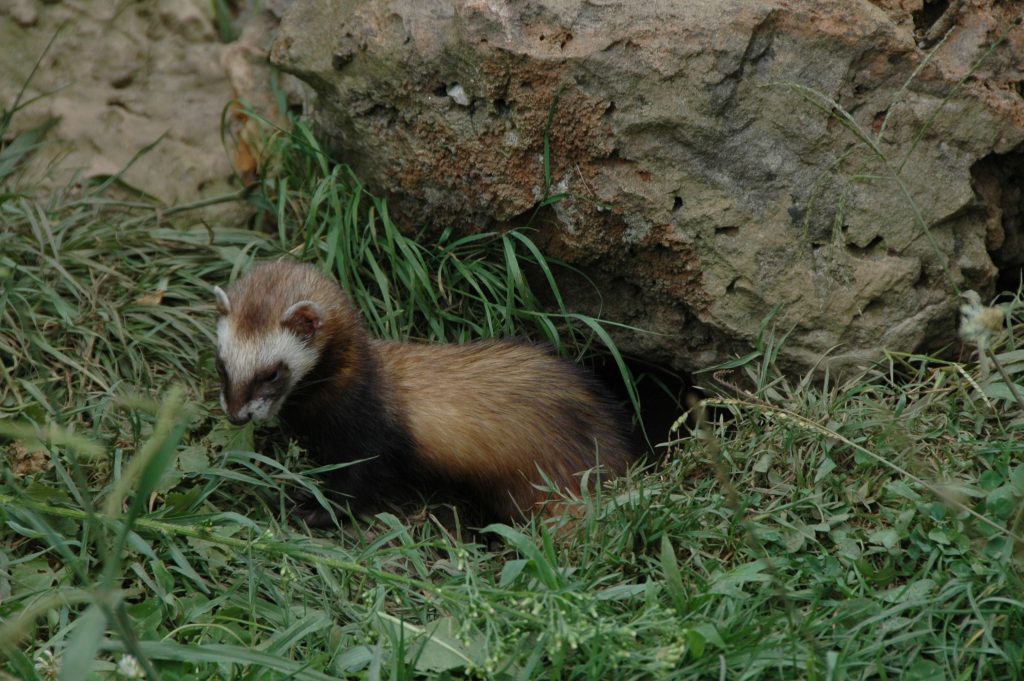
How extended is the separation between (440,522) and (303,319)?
1.04 meters

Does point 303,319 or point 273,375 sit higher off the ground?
point 303,319

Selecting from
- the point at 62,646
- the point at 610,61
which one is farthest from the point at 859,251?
the point at 62,646

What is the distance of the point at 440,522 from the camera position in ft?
14.2

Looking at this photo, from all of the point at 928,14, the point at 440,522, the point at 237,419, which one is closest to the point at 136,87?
the point at 237,419

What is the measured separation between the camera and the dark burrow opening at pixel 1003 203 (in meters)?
4.26

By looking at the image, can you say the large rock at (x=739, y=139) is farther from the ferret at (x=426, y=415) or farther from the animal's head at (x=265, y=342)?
the animal's head at (x=265, y=342)

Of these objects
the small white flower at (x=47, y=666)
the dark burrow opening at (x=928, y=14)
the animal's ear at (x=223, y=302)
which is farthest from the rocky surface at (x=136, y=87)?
the dark burrow opening at (x=928, y=14)

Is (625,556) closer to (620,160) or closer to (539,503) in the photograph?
(539,503)

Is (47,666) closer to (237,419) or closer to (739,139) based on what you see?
(237,419)

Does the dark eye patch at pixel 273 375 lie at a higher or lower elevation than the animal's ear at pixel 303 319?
lower

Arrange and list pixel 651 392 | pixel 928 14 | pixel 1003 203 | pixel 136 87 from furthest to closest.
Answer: pixel 136 87 < pixel 651 392 < pixel 1003 203 < pixel 928 14

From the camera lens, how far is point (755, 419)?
3830 mm

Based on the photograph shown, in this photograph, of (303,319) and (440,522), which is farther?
(440,522)

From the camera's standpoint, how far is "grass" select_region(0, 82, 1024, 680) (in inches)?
110
